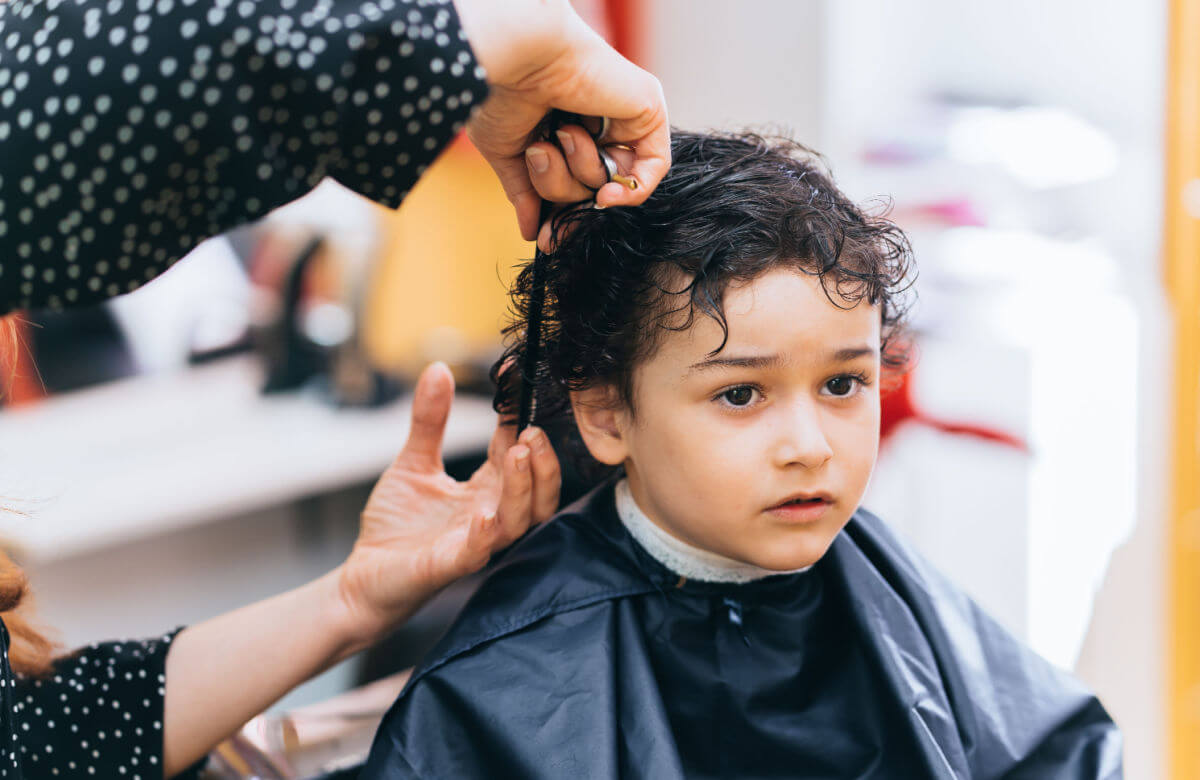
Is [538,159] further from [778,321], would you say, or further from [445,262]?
[445,262]

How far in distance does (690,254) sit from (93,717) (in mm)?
673

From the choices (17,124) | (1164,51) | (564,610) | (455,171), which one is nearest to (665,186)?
(564,610)

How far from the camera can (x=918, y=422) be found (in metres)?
2.23

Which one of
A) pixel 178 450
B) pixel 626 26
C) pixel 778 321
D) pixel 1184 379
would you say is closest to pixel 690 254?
pixel 778 321

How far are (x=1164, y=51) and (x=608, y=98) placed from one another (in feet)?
5.26

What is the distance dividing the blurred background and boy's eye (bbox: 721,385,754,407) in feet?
3.22

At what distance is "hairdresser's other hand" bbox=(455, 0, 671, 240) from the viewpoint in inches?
28.1

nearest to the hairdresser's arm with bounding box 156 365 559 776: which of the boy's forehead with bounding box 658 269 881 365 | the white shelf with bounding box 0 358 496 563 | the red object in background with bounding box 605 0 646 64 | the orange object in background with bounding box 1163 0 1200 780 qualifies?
the boy's forehead with bounding box 658 269 881 365

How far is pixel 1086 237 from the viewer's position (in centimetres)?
228

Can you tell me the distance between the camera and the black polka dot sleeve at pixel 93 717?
37.4 inches

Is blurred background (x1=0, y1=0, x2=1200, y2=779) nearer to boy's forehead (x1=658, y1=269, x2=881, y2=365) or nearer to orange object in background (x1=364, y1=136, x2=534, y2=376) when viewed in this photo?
orange object in background (x1=364, y1=136, x2=534, y2=376)

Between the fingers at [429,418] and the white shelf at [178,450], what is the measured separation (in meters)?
1.11

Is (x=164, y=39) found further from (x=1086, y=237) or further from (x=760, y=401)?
(x=1086, y=237)

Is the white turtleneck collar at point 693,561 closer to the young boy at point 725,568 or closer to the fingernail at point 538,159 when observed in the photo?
the young boy at point 725,568
